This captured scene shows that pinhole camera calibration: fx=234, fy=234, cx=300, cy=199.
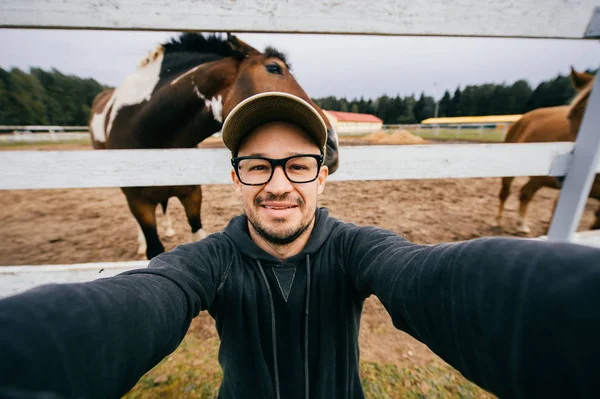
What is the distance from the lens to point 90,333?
0.43m

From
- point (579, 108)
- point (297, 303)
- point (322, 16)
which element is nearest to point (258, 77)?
point (322, 16)

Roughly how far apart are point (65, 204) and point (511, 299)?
308 inches

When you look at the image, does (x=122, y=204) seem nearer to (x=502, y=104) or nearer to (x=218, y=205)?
(x=218, y=205)

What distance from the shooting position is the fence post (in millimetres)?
1236

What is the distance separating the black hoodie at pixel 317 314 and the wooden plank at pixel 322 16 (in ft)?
3.00

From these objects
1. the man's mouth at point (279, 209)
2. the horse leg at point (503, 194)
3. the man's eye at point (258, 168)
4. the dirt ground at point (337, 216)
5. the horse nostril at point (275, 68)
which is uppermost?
the horse nostril at point (275, 68)

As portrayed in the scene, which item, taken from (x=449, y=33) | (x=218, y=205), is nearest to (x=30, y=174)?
(x=449, y=33)

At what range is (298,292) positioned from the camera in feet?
3.11

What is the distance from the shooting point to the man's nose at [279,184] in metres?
0.97

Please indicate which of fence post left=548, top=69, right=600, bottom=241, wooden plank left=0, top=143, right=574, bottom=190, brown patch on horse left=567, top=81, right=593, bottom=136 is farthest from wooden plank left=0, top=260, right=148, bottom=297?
brown patch on horse left=567, top=81, right=593, bottom=136

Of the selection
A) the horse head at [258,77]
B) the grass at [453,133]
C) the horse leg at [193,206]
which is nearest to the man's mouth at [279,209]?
the horse head at [258,77]

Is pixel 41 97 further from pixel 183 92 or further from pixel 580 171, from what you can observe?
pixel 580 171

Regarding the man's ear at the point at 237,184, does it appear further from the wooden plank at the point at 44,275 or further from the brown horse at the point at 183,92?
the wooden plank at the point at 44,275

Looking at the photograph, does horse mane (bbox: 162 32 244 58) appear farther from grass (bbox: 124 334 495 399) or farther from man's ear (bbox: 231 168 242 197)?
grass (bbox: 124 334 495 399)
